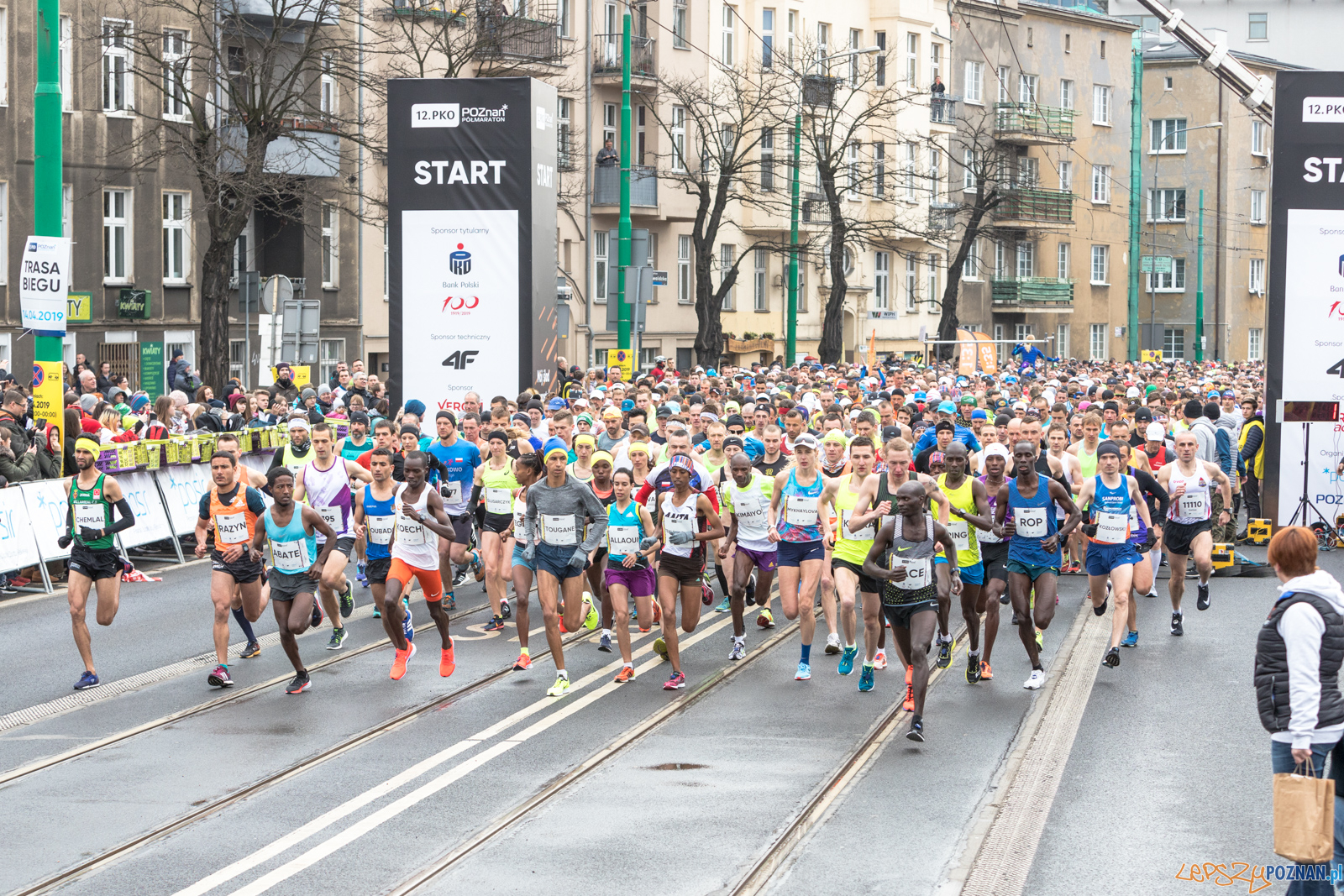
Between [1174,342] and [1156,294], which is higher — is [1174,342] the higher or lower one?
the lower one

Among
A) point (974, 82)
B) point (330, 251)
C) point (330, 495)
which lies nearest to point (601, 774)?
point (330, 495)

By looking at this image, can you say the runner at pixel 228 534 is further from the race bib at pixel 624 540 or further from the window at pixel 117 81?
the window at pixel 117 81

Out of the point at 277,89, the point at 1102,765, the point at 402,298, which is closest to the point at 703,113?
the point at 277,89

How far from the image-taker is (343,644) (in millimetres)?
14180

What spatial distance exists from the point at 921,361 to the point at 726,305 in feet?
23.2

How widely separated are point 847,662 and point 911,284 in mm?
50335

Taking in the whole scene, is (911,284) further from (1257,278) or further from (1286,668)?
(1286,668)

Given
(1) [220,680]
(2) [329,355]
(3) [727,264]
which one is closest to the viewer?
(1) [220,680]

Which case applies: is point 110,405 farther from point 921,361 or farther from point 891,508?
point 921,361

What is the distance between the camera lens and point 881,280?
60.9 meters

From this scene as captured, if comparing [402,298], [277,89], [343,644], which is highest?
[277,89]

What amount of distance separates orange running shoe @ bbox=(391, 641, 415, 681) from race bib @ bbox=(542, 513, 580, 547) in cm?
134

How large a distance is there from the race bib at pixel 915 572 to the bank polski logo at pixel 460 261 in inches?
465

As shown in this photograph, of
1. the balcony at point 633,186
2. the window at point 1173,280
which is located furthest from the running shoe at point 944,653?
the window at point 1173,280
